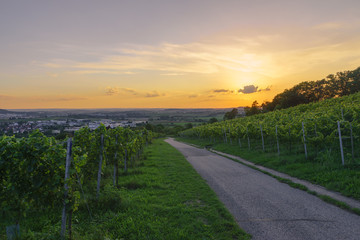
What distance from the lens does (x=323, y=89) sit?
65.6 meters

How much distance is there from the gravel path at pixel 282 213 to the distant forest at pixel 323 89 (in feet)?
204

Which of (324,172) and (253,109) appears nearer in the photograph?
(324,172)

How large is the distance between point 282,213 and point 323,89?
74122 mm

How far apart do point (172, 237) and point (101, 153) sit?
14.3 ft

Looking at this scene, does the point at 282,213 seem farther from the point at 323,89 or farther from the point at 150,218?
the point at 323,89

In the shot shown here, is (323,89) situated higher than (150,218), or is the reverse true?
(323,89)

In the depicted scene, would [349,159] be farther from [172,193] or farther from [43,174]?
[43,174]

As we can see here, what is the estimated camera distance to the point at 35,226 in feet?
18.7

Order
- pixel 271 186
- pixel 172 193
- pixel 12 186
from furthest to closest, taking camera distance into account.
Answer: pixel 271 186 → pixel 172 193 → pixel 12 186

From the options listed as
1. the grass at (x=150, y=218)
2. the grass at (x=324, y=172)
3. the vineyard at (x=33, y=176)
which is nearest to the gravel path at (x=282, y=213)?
the grass at (x=150, y=218)

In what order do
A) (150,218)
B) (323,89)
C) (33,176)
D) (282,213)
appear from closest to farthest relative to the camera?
(33,176) < (150,218) < (282,213) < (323,89)

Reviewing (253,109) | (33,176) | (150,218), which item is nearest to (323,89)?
(253,109)

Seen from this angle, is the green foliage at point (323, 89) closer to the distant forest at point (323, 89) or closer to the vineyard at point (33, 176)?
the distant forest at point (323, 89)

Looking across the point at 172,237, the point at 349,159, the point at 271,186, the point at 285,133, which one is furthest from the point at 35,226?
the point at 285,133
